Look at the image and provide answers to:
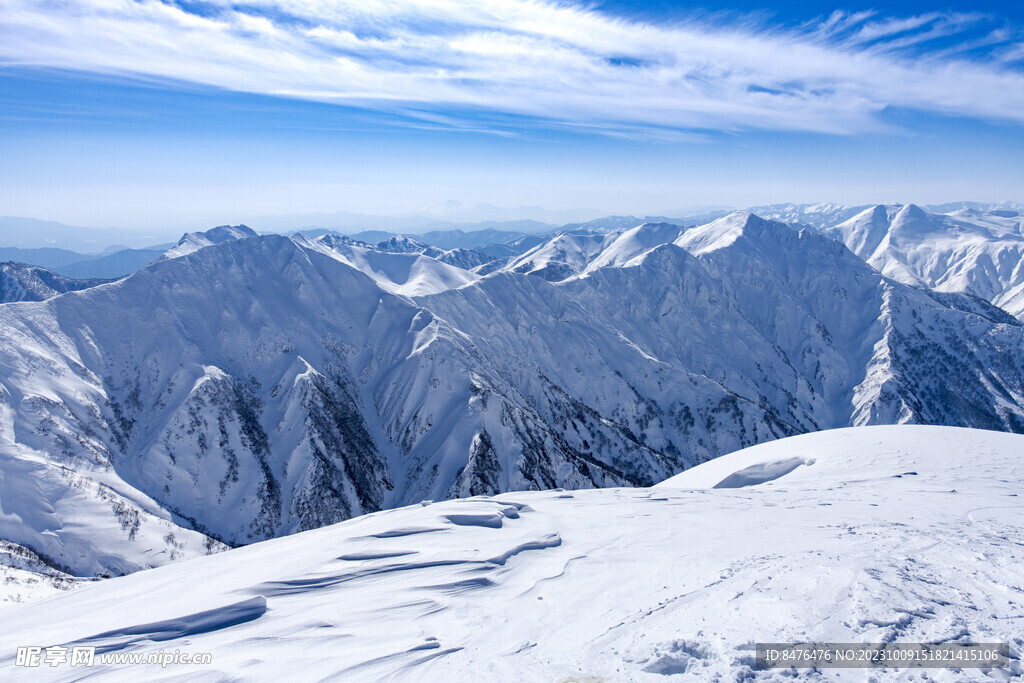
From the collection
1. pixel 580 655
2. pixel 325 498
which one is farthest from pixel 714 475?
pixel 325 498

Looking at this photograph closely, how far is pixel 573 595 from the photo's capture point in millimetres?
16953

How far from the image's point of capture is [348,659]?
13492 mm

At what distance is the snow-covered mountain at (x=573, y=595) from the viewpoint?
43.1 feet

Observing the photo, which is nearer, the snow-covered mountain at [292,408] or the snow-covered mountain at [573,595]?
the snow-covered mountain at [573,595]

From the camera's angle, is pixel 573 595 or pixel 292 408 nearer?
pixel 573 595

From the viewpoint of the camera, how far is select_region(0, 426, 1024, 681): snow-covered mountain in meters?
13.1

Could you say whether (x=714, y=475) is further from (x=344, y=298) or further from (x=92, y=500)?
(x=344, y=298)

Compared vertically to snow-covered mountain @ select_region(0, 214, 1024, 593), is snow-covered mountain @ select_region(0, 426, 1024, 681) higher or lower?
higher

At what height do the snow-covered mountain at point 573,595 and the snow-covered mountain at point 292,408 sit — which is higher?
the snow-covered mountain at point 573,595

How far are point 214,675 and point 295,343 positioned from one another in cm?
12965

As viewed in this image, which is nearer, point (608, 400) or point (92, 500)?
point (92, 500)

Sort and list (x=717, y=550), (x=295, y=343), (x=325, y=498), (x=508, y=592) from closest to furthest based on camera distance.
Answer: (x=508, y=592), (x=717, y=550), (x=325, y=498), (x=295, y=343)

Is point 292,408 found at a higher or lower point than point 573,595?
lower

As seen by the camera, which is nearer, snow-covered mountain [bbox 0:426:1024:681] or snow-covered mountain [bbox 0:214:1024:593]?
snow-covered mountain [bbox 0:426:1024:681]
